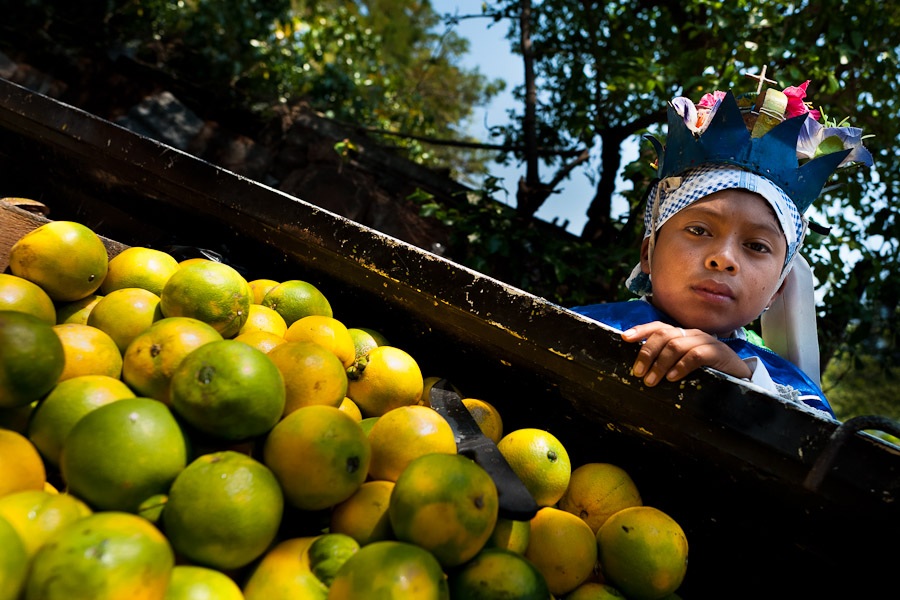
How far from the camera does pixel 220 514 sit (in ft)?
3.03

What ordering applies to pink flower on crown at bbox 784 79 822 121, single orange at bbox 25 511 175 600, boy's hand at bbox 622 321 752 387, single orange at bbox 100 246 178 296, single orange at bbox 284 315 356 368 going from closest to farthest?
single orange at bbox 25 511 175 600
boy's hand at bbox 622 321 752 387
single orange at bbox 284 315 356 368
single orange at bbox 100 246 178 296
pink flower on crown at bbox 784 79 822 121

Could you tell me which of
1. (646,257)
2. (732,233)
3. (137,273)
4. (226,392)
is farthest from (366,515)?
(646,257)

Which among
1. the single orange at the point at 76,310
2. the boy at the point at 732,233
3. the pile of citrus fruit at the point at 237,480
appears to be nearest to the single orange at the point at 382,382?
the pile of citrus fruit at the point at 237,480

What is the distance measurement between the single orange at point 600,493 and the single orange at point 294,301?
922mm

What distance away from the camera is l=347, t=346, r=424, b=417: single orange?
146 centimetres

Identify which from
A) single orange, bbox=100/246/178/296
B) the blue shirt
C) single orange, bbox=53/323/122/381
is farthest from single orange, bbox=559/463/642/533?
single orange, bbox=100/246/178/296

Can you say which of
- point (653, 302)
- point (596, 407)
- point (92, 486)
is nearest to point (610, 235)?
point (653, 302)

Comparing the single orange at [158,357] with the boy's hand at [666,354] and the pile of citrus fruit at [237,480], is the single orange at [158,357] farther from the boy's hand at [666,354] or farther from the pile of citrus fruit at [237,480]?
the boy's hand at [666,354]

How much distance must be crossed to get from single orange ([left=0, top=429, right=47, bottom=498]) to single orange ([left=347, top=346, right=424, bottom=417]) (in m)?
0.71

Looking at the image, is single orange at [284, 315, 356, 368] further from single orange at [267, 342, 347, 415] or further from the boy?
the boy

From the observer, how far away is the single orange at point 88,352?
1190mm

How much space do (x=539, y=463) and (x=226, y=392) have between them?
772mm

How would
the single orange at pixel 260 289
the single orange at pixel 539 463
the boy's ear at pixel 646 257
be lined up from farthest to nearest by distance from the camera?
the boy's ear at pixel 646 257
the single orange at pixel 260 289
the single orange at pixel 539 463

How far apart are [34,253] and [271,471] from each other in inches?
37.7
